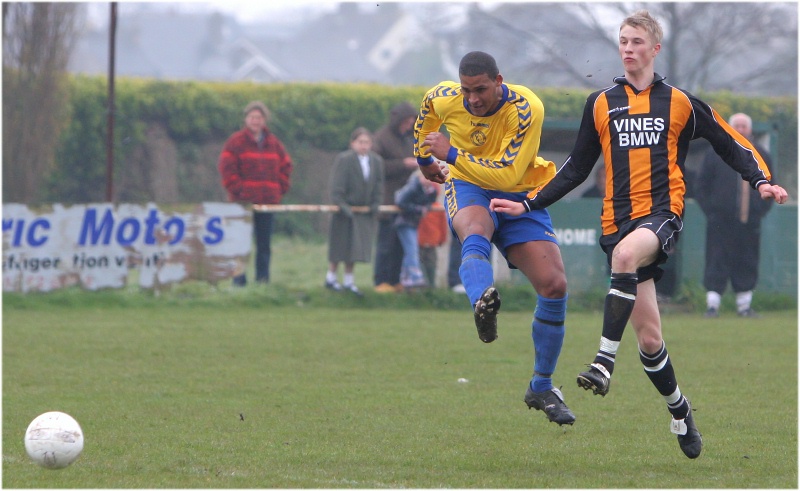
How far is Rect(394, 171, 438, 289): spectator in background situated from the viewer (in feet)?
48.0

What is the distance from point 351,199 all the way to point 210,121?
7996 millimetres

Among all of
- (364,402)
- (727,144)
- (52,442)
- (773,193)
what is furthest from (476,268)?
(52,442)

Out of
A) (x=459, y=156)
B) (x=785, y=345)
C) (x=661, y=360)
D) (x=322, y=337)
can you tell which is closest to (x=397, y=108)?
(x=322, y=337)

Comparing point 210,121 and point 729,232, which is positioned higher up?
point 210,121

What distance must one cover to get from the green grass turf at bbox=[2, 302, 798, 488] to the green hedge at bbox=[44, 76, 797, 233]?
746 cm

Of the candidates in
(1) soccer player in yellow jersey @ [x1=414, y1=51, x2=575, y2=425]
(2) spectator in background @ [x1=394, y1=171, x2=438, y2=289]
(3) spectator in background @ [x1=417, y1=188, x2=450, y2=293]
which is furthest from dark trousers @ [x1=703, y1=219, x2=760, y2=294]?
(1) soccer player in yellow jersey @ [x1=414, y1=51, x2=575, y2=425]

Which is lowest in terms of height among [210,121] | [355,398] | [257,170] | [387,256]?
[355,398]

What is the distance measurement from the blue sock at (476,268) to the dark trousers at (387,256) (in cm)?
815

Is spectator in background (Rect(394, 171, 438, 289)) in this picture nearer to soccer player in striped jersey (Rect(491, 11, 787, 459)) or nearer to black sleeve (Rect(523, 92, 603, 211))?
black sleeve (Rect(523, 92, 603, 211))

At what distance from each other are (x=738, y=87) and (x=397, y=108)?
2341 centimetres

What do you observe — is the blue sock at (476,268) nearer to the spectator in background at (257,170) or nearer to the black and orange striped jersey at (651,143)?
the black and orange striped jersey at (651,143)

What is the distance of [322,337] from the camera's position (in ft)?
38.9

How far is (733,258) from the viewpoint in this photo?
14.4 m

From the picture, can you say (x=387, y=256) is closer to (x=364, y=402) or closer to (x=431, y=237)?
(x=431, y=237)
